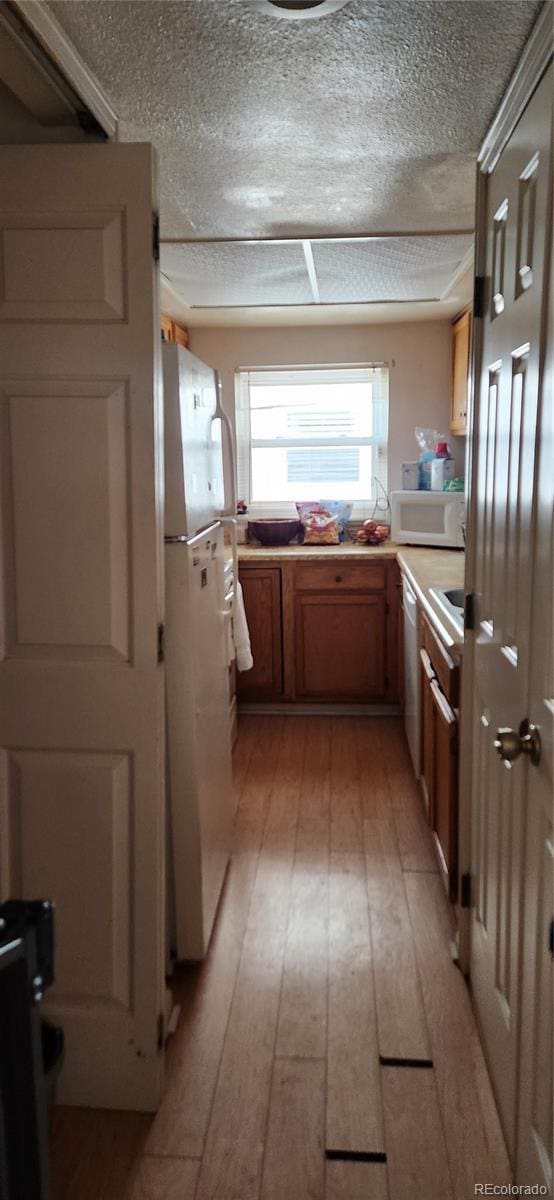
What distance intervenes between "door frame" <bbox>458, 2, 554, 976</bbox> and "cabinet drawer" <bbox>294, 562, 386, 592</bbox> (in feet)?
7.25

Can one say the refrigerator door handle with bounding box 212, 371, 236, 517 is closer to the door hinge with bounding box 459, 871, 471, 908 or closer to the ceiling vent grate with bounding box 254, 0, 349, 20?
the ceiling vent grate with bounding box 254, 0, 349, 20

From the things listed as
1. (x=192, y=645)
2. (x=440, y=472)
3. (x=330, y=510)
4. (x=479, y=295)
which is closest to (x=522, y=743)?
(x=192, y=645)

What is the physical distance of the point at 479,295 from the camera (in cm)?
199

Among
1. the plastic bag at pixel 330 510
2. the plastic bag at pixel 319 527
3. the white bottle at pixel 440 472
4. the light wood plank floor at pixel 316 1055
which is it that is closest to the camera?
the light wood plank floor at pixel 316 1055

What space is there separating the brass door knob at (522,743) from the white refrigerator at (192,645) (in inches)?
39.5

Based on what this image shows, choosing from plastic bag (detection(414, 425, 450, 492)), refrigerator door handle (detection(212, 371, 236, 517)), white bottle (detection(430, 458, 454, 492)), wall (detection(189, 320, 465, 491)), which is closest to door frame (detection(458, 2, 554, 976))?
refrigerator door handle (detection(212, 371, 236, 517))

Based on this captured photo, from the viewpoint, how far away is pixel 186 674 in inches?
86.6

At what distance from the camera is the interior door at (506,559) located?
1.45 metres

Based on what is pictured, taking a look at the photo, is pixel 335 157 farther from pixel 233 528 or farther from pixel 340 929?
pixel 340 929

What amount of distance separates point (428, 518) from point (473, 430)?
2512 millimetres

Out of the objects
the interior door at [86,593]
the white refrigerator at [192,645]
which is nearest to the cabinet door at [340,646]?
the white refrigerator at [192,645]

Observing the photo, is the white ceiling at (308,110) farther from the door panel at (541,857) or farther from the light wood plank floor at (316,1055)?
the light wood plank floor at (316,1055)

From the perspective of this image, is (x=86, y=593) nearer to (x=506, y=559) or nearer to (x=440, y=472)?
(x=506, y=559)

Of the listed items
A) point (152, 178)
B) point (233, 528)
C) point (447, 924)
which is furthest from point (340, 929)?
point (152, 178)
